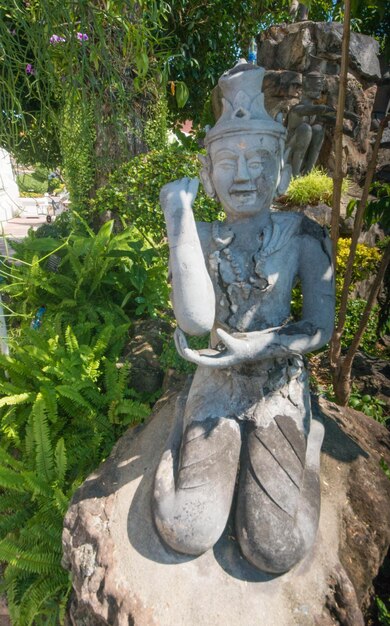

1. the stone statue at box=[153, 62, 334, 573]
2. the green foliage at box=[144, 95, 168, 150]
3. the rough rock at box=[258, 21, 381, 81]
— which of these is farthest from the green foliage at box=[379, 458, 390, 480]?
the rough rock at box=[258, 21, 381, 81]

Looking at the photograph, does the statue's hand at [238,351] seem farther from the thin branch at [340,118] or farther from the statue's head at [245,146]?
the thin branch at [340,118]

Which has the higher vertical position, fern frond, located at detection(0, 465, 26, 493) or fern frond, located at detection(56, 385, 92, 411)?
fern frond, located at detection(56, 385, 92, 411)

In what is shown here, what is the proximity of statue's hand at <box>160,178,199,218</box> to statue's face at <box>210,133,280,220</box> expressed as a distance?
6.5 inches

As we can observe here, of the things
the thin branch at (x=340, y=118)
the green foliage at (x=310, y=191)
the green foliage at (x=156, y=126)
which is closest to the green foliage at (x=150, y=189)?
the green foliage at (x=156, y=126)

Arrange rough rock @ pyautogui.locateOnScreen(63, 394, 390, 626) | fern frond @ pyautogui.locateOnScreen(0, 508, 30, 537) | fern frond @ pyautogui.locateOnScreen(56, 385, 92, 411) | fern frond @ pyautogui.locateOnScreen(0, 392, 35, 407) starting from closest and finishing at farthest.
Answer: rough rock @ pyautogui.locateOnScreen(63, 394, 390, 626) < fern frond @ pyautogui.locateOnScreen(0, 508, 30, 537) < fern frond @ pyautogui.locateOnScreen(56, 385, 92, 411) < fern frond @ pyautogui.locateOnScreen(0, 392, 35, 407)

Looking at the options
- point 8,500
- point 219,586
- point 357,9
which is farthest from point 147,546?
point 357,9

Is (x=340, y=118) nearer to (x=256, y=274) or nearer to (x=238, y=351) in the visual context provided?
(x=256, y=274)

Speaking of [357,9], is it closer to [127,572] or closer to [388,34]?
[388,34]

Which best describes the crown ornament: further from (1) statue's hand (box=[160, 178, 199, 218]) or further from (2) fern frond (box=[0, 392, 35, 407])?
(2) fern frond (box=[0, 392, 35, 407])

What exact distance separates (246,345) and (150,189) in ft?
10.5

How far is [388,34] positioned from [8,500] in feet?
13.2

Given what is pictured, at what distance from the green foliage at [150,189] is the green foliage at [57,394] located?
0.28 m

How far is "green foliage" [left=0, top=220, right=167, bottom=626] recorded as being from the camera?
2.34 m

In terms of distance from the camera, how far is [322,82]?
7.38 metres
